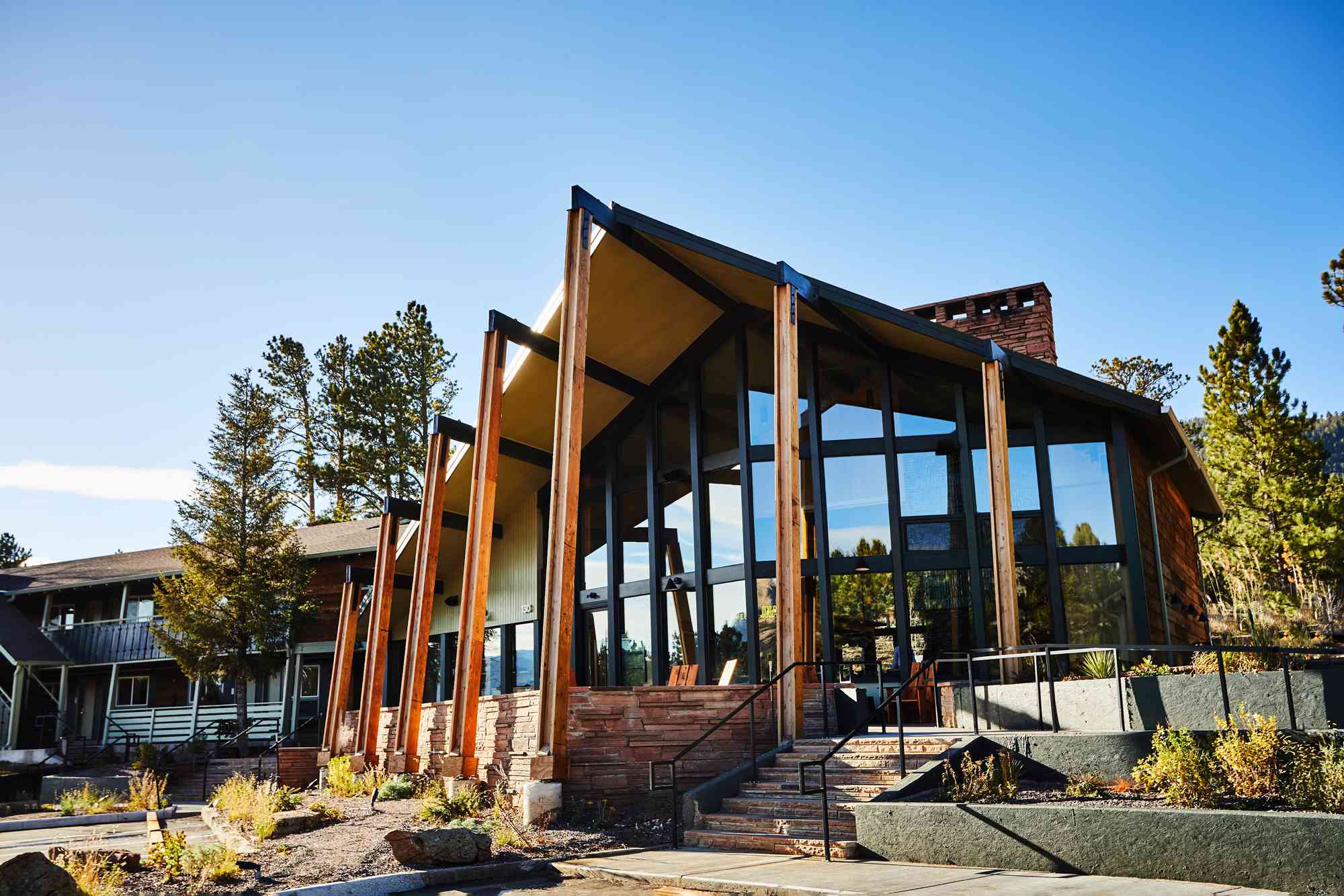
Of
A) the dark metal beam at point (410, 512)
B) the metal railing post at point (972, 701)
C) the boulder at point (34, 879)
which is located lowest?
the boulder at point (34, 879)

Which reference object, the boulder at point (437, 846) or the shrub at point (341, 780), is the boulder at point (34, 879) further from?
the shrub at point (341, 780)

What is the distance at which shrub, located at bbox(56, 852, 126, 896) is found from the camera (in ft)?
22.8

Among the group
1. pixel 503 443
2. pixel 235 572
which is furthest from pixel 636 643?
pixel 235 572

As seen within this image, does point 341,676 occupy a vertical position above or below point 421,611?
below

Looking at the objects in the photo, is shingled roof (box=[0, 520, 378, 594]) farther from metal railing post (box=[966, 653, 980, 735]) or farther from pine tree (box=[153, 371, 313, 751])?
metal railing post (box=[966, 653, 980, 735])

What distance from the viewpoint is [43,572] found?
31.2 meters

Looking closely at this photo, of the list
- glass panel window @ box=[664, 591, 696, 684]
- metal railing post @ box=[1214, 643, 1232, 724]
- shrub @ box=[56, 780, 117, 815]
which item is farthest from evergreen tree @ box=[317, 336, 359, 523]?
metal railing post @ box=[1214, 643, 1232, 724]

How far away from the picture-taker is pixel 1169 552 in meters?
15.6

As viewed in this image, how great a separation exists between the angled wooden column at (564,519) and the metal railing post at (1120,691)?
532cm

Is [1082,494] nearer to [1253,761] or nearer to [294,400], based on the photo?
[1253,761]

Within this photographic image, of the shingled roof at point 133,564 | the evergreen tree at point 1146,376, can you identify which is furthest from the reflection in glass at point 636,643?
the evergreen tree at point 1146,376

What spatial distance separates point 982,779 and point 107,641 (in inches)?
1077

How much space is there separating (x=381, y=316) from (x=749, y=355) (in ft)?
73.5

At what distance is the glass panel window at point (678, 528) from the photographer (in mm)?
15672
